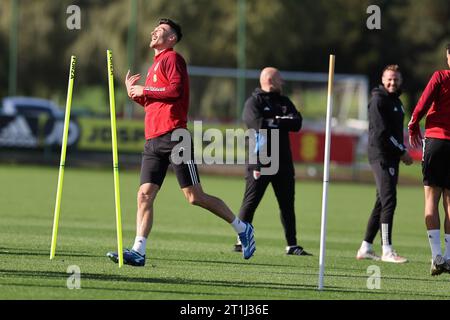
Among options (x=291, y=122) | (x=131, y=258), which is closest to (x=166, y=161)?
(x=131, y=258)

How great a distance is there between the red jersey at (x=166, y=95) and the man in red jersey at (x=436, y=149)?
255 centimetres

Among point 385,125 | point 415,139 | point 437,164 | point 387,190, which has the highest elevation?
point 385,125

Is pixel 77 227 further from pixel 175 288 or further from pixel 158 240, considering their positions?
pixel 175 288

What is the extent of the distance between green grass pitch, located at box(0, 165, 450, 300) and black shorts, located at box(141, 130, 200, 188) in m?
0.96

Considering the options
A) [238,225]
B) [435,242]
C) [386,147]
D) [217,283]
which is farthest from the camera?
[386,147]

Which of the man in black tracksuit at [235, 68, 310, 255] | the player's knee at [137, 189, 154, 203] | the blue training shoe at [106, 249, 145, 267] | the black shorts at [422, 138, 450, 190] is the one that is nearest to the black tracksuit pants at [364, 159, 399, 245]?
the man in black tracksuit at [235, 68, 310, 255]

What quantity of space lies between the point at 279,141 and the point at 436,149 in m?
2.71

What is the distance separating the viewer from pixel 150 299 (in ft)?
28.2

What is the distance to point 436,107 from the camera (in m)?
11.6

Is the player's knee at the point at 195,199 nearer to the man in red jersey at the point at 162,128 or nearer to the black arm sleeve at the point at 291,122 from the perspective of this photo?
the man in red jersey at the point at 162,128

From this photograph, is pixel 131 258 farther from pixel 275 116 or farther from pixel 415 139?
pixel 275 116

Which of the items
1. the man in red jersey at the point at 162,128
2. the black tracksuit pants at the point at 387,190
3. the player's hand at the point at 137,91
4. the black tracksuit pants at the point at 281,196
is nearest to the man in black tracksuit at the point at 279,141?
the black tracksuit pants at the point at 281,196
